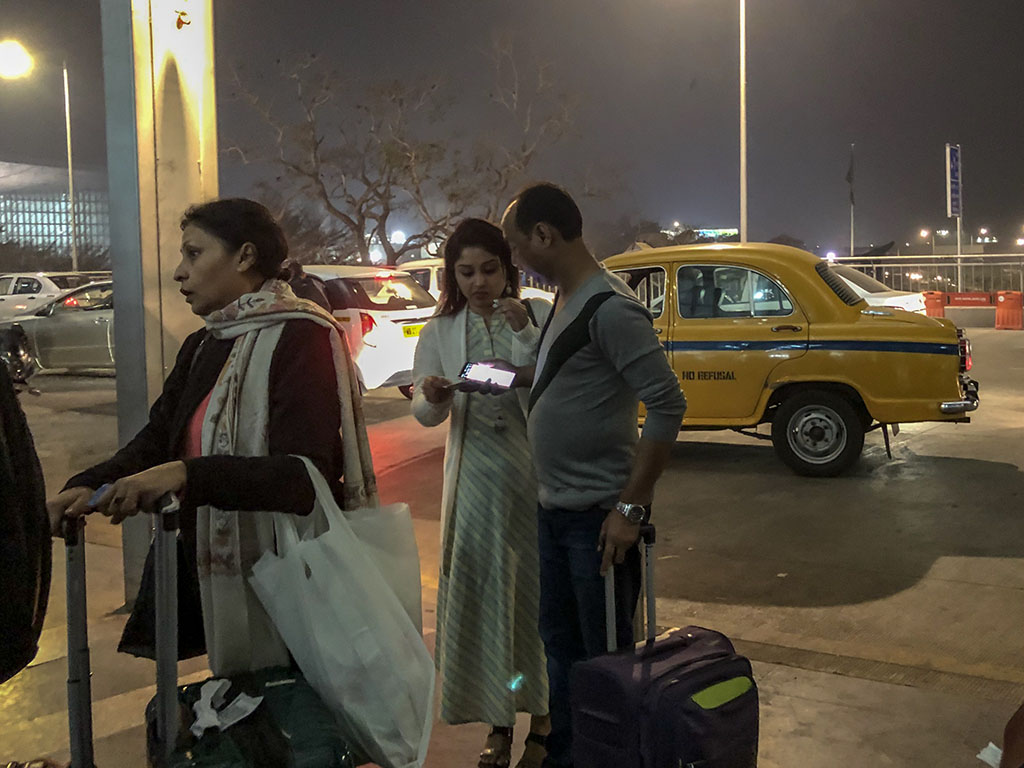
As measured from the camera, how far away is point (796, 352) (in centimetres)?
862

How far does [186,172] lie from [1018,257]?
1031 inches

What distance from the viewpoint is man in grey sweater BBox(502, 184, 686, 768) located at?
2895 millimetres

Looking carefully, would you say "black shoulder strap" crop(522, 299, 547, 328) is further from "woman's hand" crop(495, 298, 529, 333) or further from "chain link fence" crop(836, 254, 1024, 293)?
"chain link fence" crop(836, 254, 1024, 293)

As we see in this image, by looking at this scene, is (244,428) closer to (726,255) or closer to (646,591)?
(646,591)

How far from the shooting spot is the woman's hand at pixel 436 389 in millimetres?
Answer: 3500

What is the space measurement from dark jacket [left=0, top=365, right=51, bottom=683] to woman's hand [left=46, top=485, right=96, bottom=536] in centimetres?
2

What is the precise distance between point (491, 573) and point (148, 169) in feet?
9.41

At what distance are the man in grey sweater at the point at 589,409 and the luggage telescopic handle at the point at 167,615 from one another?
129cm

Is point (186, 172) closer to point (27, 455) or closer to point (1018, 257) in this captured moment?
point (27, 455)

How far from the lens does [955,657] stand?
4.82 metres

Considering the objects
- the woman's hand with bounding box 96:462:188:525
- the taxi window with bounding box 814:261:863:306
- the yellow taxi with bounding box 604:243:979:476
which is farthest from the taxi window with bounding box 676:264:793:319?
the woman's hand with bounding box 96:462:188:525

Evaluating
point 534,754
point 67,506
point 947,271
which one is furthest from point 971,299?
point 67,506


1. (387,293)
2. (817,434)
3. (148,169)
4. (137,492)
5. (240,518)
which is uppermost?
(148,169)

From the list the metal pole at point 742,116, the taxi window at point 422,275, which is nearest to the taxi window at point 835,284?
the taxi window at point 422,275
